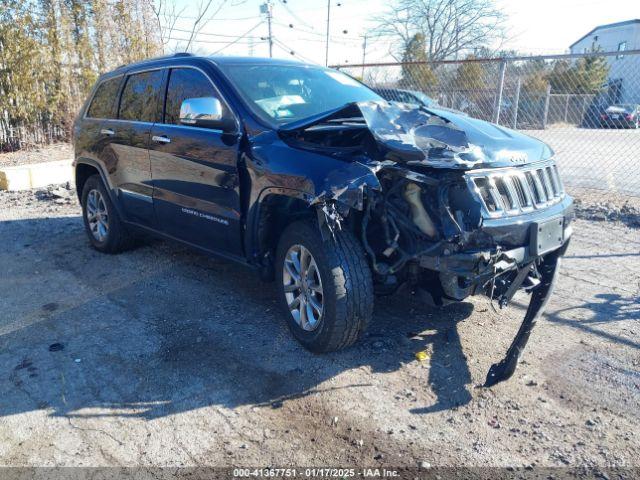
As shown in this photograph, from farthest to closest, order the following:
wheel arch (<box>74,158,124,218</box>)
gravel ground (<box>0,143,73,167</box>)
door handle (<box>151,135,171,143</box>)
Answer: gravel ground (<box>0,143,73,167</box>), wheel arch (<box>74,158,124,218</box>), door handle (<box>151,135,171,143</box>)

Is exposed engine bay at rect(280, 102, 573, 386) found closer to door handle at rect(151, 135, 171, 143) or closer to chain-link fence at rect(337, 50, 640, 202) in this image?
door handle at rect(151, 135, 171, 143)

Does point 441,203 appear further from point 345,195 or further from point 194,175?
point 194,175

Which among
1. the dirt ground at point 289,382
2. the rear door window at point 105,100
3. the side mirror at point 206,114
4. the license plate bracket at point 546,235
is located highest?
the rear door window at point 105,100

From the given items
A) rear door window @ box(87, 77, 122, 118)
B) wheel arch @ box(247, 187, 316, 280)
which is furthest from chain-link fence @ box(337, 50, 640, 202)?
wheel arch @ box(247, 187, 316, 280)

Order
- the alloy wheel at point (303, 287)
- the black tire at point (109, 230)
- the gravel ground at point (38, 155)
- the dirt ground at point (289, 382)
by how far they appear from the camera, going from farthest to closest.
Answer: the gravel ground at point (38, 155), the black tire at point (109, 230), the alloy wheel at point (303, 287), the dirt ground at point (289, 382)

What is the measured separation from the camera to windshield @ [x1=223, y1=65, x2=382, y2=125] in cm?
406

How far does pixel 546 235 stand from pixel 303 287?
5.15 feet

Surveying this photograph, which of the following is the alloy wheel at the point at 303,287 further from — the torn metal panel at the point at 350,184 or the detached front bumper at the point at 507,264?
the detached front bumper at the point at 507,264

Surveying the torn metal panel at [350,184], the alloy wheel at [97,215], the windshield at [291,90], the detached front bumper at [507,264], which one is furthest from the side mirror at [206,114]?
the alloy wheel at [97,215]

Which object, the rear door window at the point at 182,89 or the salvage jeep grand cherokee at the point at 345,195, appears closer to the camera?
the salvage jeep grand cherokee at the point at 345,195

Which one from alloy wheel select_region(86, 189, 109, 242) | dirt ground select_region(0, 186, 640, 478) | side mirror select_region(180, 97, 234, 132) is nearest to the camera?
dirt ground select_region(0, 186, 640, 478)

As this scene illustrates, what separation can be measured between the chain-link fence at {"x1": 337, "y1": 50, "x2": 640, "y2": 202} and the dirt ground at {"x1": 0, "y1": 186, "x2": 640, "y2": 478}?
494 centimetres

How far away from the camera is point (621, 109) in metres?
13.5

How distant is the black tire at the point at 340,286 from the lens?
3.28 meters
